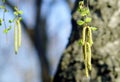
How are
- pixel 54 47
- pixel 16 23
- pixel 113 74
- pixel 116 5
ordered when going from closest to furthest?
pixel 16 23 < pixel 113 74 < pixel 116 5 < pixel 54 47

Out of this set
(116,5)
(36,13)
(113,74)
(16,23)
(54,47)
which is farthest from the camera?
(54,47)

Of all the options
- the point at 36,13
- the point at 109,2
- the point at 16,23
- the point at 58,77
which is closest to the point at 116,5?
the point at 109,2

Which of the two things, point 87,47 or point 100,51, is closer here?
Result: point 87,47

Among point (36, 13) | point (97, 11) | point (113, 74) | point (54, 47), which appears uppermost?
point (97, 11)

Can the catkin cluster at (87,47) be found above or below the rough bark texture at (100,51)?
above

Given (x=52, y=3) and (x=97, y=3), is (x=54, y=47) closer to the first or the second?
(x=52, y=3)

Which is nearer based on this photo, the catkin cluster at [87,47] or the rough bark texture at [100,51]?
the catkin cluster at [87,47]

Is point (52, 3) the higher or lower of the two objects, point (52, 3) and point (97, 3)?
the lower

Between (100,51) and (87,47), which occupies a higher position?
(87,47)
